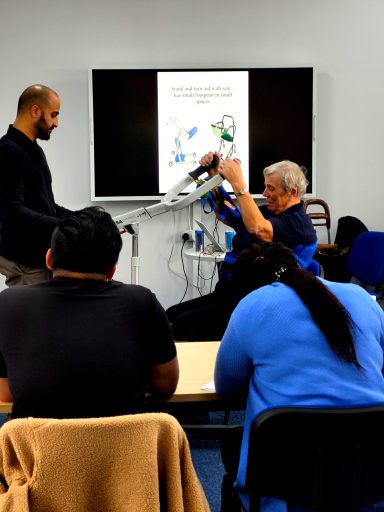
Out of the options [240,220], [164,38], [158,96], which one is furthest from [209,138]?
[240,220]

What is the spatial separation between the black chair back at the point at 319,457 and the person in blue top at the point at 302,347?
0.09 m

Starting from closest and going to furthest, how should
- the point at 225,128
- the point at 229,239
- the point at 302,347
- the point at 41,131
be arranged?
1. the point at 302,347
2. the point at 41,131
3. the point at 229,239
4. the point at 225,128

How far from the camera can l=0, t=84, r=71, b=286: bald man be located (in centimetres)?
257

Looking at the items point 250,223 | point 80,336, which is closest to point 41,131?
point 250,223

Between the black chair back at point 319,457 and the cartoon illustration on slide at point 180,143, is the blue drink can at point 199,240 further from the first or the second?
the black chair back at point 319,457

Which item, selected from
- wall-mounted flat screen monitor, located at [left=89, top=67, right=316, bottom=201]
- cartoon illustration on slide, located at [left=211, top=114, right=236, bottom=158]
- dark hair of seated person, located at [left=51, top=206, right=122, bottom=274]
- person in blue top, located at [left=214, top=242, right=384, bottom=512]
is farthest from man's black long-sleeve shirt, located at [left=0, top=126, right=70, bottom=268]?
cartoon illustration on slide, located at [left=211, top=114, right=236, bottom=158]

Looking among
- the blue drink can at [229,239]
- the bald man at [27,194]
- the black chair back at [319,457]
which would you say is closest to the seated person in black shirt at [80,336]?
the black chair back at [319,457]

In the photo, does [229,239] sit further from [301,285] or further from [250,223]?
[301,285]

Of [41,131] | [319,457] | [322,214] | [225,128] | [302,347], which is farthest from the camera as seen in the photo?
[322,214]

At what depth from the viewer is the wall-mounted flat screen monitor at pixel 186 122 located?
464 cm

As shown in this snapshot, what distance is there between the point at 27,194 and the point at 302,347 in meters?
1.66

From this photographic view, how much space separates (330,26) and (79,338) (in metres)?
4.15

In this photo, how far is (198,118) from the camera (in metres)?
4.70

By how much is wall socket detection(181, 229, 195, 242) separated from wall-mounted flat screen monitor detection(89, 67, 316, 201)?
348mm
